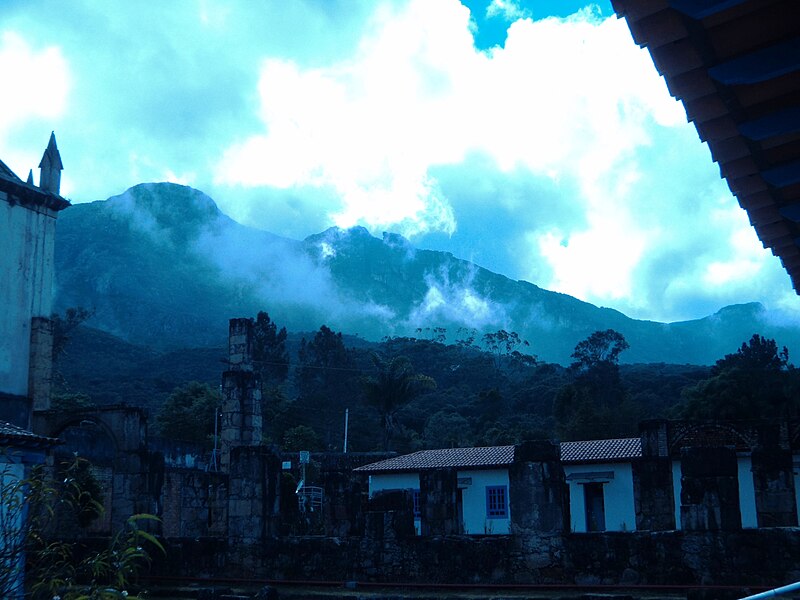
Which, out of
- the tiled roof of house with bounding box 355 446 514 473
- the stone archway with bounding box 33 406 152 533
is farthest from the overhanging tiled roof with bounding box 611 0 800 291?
the tiled roof of house with bounding box 355 446 514 473

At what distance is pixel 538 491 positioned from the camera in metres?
15.8

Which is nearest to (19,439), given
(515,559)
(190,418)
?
(515,559)

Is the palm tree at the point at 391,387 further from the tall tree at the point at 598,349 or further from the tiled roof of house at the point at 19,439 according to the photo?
the tiled roof of house at the point at 19,439

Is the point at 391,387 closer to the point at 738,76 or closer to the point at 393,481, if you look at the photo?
the point at 393,481

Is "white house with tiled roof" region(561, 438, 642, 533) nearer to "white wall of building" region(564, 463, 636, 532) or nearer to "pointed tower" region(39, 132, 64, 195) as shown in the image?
"white wall of building" region(564, 463, 636, 532)

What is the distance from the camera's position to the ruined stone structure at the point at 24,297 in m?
25.3

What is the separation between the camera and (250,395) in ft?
99.0

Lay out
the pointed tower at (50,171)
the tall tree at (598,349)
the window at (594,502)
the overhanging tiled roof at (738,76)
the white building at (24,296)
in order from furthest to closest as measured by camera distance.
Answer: the tall tree at (598,349), the window at (594,502), the pointed tower at (50,171), the white building at (24,296), the overhanging tiled roof at (738,76)

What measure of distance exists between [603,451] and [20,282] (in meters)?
20.1

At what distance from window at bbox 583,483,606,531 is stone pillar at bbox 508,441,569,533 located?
16.5 metres

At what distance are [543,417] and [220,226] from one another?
143 m

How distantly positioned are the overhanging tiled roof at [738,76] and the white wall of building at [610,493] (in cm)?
2746

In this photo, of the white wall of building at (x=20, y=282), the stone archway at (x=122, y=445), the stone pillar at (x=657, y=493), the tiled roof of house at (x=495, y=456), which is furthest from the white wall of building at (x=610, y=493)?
the white wall of building at (x=20, y=282)

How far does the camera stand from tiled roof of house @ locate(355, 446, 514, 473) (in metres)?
33.0
